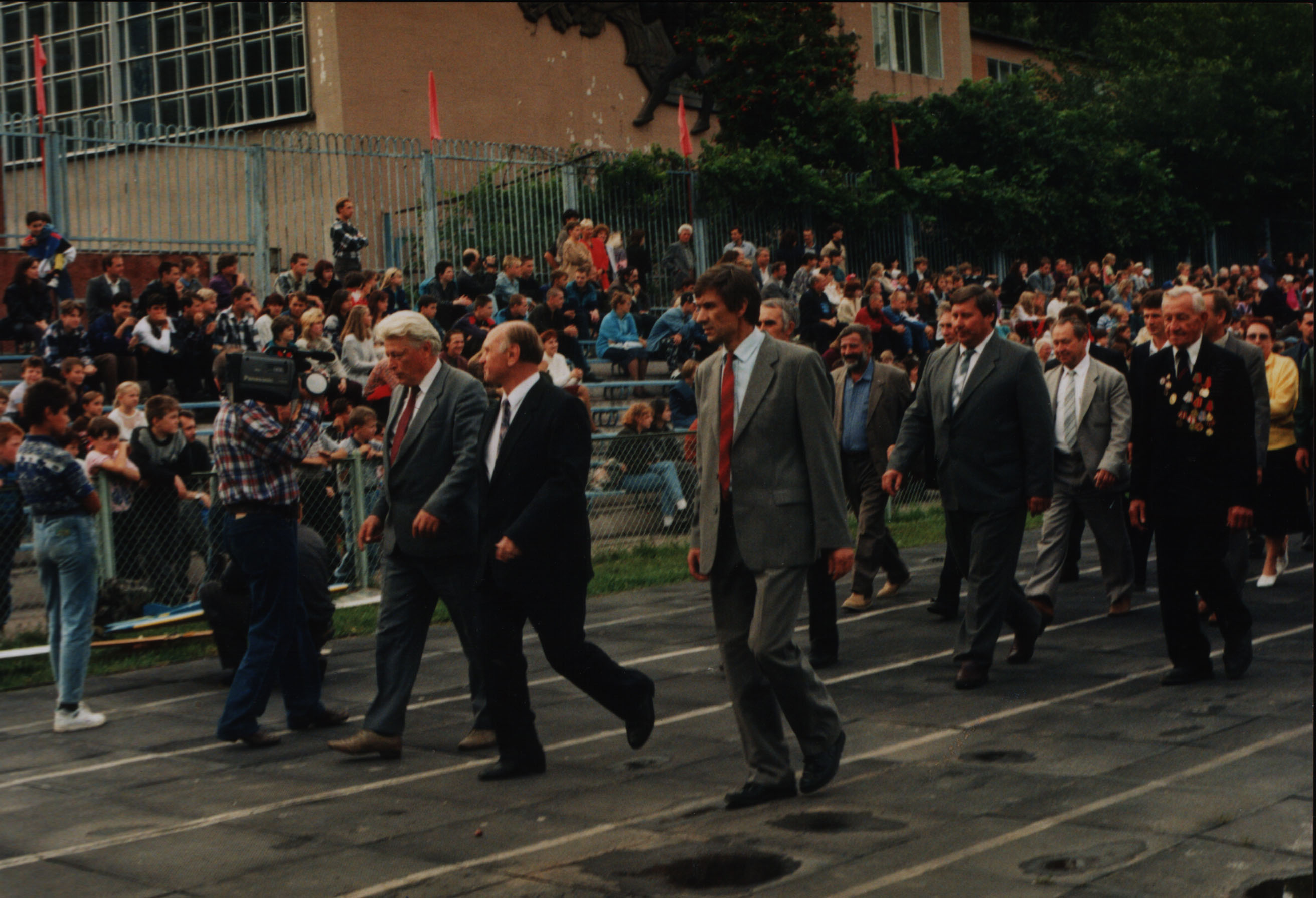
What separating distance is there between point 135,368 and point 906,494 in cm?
803

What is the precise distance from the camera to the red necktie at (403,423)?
7438 mm

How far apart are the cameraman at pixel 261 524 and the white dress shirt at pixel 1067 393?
5130mm

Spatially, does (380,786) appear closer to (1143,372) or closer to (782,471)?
(782,471)

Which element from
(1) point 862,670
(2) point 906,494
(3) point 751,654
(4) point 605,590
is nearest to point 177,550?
(4) point 605,590

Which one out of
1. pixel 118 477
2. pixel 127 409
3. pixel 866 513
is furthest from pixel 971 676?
pixel 127 409

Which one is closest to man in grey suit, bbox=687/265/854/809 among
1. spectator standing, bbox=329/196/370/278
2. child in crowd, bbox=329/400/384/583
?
child in crowd, bbox=329/400/384/583

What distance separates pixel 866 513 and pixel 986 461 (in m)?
2.85

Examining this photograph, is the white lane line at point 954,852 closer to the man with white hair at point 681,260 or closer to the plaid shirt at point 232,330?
the plaid shirt at point 232,330

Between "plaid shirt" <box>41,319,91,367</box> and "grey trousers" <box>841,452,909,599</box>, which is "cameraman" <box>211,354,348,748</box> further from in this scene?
"plaid shirt" <box>41,319,91,367</box>

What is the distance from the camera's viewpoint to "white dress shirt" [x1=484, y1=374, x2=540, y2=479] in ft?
22.3

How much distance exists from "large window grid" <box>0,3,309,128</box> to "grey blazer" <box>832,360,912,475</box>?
1573 centimetres

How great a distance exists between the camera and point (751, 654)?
243 inches

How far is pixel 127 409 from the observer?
12.5m

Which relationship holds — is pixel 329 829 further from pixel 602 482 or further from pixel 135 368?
pixel 135 368
